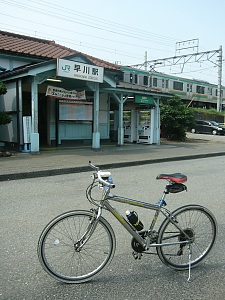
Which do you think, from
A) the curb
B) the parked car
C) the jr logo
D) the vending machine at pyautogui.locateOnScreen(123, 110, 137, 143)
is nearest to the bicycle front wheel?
the curb

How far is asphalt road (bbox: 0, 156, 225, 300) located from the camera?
2.97 metres

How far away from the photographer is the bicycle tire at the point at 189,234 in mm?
3385

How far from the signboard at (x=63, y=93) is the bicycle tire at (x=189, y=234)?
1136 cm

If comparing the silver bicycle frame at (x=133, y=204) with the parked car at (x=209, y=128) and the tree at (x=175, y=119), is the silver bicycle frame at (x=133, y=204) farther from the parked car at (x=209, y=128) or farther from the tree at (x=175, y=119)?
the parked car at (x=209, y=128)

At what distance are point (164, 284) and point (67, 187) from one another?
4.75m

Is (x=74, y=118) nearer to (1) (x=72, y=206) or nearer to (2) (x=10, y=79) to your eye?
(2) (x=10, y=79)

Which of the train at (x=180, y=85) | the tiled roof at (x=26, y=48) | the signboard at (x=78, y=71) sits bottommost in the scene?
the signboard at (x=78, y=71)

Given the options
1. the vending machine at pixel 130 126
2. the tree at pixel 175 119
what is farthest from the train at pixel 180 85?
the vending machine at pixel 130 126

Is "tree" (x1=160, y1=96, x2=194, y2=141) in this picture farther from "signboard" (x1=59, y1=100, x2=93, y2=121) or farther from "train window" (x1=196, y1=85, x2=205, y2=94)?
"train window" (x1=196, y1=85, x2=205, y2=94)

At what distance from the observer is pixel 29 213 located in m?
Result: 5.42

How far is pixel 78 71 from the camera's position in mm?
13258

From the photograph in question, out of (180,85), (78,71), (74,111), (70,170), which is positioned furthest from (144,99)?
(180,85)

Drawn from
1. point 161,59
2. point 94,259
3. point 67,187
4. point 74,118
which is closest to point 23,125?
point 74,118

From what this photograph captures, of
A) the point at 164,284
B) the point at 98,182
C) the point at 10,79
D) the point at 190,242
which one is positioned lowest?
the point at 164,284
